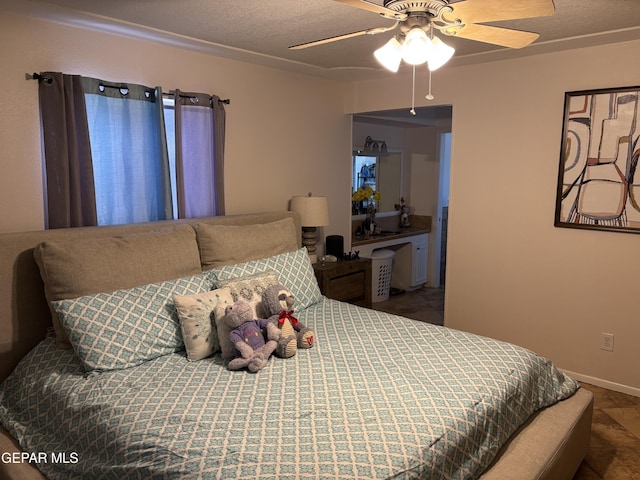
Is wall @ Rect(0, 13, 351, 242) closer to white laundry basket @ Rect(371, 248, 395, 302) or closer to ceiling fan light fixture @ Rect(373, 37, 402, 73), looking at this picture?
white laundry basket @ Rect(371, 248, 395, 302)

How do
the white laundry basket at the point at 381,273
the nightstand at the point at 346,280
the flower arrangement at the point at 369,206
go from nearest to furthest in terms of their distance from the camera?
the nightstand at the point at 346,280 < the white laundry basket at the point at 381,273 < the flower arrangement at the point at 369,206

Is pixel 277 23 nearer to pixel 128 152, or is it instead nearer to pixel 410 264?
pixel 128 152

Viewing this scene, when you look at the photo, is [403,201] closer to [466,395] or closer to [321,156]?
[321,156]

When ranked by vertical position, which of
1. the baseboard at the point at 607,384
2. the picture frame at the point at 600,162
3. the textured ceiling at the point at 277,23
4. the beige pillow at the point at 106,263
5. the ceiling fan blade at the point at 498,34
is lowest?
the baseboard at the point at 607,384

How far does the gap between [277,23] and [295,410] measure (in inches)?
81.2

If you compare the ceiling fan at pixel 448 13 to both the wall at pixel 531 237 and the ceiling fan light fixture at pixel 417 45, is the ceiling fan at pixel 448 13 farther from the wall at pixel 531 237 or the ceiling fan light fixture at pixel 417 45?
the wall at pixel 531 237

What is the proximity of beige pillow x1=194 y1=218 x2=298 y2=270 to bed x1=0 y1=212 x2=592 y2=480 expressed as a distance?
0.06ft

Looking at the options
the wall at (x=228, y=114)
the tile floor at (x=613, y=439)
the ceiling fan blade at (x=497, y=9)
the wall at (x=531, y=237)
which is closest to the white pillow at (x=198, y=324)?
the wall at (x=228, y=114)

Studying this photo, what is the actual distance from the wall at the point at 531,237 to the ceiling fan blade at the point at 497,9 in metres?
1.88

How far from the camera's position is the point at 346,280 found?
398cm

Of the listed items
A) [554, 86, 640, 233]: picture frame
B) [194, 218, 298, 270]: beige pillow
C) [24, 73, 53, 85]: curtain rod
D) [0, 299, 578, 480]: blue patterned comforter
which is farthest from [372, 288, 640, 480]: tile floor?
[24, 73, 53, 85]: curtain rod

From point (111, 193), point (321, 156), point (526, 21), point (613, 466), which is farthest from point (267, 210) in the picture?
point (613, 466)

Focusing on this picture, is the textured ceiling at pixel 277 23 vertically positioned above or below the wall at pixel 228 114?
above

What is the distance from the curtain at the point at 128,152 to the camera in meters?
2.83
